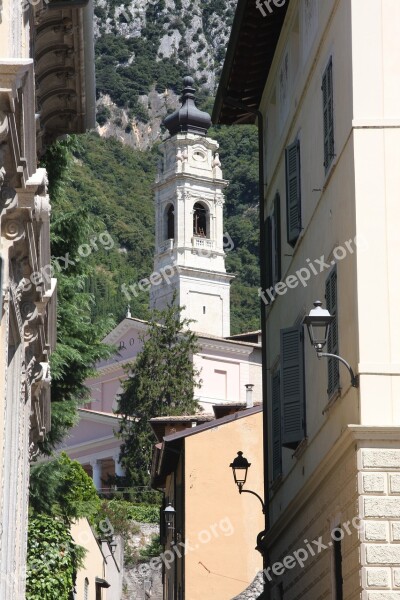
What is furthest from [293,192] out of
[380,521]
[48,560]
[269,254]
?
[380,521]

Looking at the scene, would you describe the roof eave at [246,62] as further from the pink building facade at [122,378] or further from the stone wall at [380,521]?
the pink building facade at [122,378]

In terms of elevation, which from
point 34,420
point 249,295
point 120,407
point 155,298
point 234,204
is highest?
point 234,204

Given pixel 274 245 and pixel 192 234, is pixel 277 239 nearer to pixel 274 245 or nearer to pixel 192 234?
pixel 274 245

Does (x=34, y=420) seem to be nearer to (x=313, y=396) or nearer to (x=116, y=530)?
(x=313, y=396)

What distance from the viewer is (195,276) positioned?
101m

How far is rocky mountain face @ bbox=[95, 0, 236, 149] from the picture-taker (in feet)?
591

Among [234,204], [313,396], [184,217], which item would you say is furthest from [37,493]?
[234,204]

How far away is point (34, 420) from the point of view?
53.2ft

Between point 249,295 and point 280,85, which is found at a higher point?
point 249,295

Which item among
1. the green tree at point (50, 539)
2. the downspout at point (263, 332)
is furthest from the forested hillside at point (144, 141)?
the green tree at point (50, 539)

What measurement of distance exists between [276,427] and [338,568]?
19.5 feet

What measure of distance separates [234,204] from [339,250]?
135 meters

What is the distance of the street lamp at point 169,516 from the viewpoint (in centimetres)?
3550

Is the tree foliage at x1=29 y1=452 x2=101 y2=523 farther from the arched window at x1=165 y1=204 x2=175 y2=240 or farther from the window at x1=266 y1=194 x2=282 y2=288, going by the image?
the arched window at x1=165 y1=204 x2=175 y2=240
